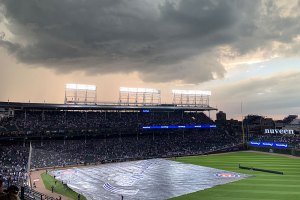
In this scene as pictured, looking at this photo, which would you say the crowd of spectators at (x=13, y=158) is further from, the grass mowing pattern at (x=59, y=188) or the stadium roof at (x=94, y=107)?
the stadium roof at (x=94, y=107)

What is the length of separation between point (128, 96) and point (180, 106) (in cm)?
1854

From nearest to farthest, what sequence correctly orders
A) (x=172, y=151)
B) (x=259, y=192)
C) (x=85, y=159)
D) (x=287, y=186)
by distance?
1. (x=259, y=192)
2. (x=287, y=186)
3. (x=85, y=159)
4. (x=172, y=151)

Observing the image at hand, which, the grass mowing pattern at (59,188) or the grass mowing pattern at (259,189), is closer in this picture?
the grass mowing pattern at (259,189)

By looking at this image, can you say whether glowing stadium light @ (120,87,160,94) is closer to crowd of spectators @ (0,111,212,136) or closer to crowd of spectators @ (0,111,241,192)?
crowd of spectators @ (0,111,212,136)

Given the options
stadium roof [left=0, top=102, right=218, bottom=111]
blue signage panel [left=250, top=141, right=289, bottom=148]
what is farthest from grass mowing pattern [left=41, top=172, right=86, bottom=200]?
blue signage panel [left=250, top=141, right=289, bottom=148]

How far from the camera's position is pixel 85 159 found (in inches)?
2719

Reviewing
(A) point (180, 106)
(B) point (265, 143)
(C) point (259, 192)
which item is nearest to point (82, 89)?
(A) point (180, 106)

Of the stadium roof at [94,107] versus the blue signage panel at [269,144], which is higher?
the stadium roof at [94,107]

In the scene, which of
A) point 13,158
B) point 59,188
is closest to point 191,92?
point 13,158

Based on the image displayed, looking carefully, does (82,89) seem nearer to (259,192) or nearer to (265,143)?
(265,143)

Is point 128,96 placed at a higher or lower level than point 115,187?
Answer: higher

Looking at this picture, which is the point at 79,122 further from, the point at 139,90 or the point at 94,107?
the point at 139,90

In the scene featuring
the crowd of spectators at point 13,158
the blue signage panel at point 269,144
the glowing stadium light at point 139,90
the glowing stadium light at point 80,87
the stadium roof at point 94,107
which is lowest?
the crowd of spectators at point 13,158

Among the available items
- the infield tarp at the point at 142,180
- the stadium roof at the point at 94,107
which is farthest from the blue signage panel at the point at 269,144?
the infield tarp at the point at 142,180
